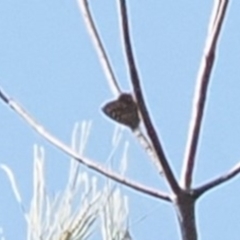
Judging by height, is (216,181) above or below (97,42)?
below

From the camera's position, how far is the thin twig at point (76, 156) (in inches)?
17.0

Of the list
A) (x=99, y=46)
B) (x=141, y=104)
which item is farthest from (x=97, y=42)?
(x=141, y=104)

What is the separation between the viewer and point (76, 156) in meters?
0.48

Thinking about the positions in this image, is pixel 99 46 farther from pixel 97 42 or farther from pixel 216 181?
pixel 216 181

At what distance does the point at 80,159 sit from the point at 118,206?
0.65ft

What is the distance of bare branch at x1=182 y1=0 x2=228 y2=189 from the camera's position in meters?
0.40

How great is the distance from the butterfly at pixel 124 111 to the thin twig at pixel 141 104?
5 centimetres

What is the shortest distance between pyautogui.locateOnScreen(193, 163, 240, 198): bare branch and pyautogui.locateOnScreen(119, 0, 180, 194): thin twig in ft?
0.04

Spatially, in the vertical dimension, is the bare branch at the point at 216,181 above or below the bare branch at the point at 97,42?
below

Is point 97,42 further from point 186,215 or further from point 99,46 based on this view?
point 186,215

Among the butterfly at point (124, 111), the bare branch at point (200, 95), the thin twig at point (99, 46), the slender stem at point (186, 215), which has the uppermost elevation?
the thin twig at point (99, 46)

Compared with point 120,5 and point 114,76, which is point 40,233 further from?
point 120,5

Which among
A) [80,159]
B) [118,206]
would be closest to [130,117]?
[80,159]

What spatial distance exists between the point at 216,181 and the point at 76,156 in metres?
0.11
